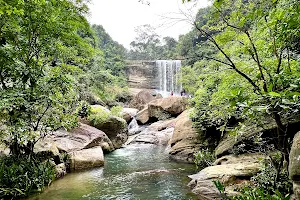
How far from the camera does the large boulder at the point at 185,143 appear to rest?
36.3 ft

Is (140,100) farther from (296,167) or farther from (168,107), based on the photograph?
(296,167)

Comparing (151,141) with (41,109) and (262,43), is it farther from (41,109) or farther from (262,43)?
(262,43)

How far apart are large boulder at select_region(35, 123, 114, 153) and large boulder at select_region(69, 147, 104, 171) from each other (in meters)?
0.48

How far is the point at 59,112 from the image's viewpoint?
24.4 ft

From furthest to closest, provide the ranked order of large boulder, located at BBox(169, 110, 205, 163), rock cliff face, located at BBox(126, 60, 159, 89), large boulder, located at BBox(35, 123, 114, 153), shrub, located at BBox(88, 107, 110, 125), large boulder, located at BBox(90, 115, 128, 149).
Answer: rock cliff face, located at BBox(126, 60, 159, 89)
large boulder, located at BBox(90, 115, 128, 149)
shrub, located at BBox(88, 107, 110, 125)
large boulder, located at BBox(169, 110, 205, 163)
large boulder, located at BBox(35, 123, 114, 153)

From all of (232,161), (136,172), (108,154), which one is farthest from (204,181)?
(108,154)

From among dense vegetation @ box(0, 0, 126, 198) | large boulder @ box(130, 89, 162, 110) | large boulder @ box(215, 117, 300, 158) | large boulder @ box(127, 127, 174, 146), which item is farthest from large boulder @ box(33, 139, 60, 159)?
large boulder @ box(130, 89, 162, 110)

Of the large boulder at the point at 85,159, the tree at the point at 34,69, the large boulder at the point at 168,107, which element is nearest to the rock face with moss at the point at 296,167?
the tree at the point at 34,69

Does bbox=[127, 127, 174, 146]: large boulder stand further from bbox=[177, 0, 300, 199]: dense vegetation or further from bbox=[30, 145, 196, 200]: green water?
bbox=[177, 0, 300, 199]: dense vegetation

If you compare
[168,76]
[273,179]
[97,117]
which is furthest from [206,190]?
[168,76]

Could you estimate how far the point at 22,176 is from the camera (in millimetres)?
6375

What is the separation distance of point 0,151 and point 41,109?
194 centimetres

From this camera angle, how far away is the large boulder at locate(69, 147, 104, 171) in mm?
9438

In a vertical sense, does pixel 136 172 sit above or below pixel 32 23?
below
